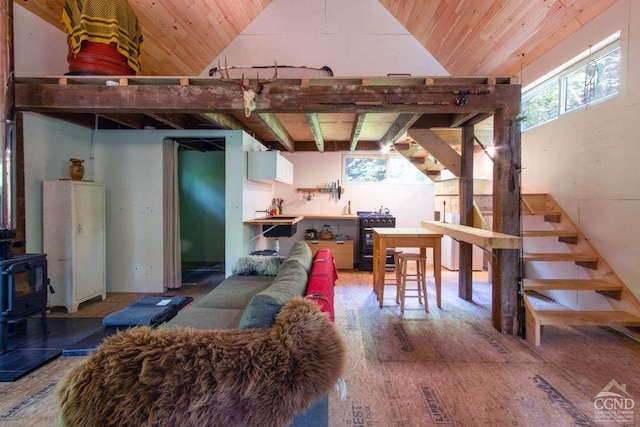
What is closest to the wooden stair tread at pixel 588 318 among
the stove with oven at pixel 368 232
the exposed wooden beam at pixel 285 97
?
the exposed wooden beam at pixel 285 97

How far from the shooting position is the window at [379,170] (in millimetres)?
6211

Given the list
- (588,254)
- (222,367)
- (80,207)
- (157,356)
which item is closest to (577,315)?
(588,254)

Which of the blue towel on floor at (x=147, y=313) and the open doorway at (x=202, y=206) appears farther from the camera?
the open doorway at (x=202, y=206)

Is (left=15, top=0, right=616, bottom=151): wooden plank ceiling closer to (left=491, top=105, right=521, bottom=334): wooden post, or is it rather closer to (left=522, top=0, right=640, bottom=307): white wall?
(left=522, top=0, right=640, bottom=307): white wall

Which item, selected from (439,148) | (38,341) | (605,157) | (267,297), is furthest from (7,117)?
(605,157)

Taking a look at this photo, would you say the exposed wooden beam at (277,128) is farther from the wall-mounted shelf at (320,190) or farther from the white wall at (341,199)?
the wall-mounted shelf at (320,190)

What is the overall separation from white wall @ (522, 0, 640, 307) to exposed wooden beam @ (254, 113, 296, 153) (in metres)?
3.57

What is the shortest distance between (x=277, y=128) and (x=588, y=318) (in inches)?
163

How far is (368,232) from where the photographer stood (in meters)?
5.57

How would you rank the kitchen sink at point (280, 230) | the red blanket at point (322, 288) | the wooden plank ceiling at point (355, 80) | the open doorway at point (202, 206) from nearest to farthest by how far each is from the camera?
the red blanket at point (322, 288) < the wooden plank ceiling at point (355, 80) < the kitchen sink at point (280, 230) < the open doorway at point (202, 206)

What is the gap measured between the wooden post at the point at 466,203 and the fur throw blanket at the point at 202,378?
3133 millimetres

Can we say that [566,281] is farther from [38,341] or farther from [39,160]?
[39,160]

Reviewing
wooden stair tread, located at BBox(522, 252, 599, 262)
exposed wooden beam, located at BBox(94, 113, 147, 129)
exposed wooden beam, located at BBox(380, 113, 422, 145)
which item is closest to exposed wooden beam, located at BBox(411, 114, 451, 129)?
exposed wooden beam, located at BBox(380, 113, 422, 145)

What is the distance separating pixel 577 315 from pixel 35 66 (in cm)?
592
